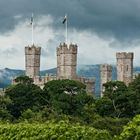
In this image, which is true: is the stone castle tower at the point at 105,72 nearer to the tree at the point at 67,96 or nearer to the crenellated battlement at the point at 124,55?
the crenellated battlement at the point at 124,55

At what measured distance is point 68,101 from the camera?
3061 inches

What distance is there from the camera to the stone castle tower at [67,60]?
92.2 meters

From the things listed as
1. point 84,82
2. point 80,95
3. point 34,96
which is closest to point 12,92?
point 34,96

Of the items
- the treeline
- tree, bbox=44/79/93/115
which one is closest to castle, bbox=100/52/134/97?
the treeline

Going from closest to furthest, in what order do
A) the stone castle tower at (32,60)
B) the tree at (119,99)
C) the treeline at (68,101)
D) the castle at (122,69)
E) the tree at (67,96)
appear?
the treeline at (68,101), the tree at (119,99), the tree at (67,96), the stone castle tower at (32,60), the castle at (122,69)

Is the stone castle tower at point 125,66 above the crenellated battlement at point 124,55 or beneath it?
beneath

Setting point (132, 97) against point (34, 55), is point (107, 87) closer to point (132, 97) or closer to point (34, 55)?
point (132, 97)

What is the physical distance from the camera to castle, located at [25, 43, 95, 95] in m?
91.1

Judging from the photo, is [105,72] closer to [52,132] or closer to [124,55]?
[124,55]

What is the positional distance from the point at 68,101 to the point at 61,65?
51.8 ft

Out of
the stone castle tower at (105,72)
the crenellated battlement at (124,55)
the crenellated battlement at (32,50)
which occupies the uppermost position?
the crenellated battlement at (32,50)

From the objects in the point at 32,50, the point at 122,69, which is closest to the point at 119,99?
the point at 122,69

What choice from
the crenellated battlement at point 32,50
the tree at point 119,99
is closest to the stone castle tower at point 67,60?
the crenellated battlement at point 32,50

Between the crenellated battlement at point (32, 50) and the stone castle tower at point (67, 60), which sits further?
the crenellated battlement at point (32, 50)
